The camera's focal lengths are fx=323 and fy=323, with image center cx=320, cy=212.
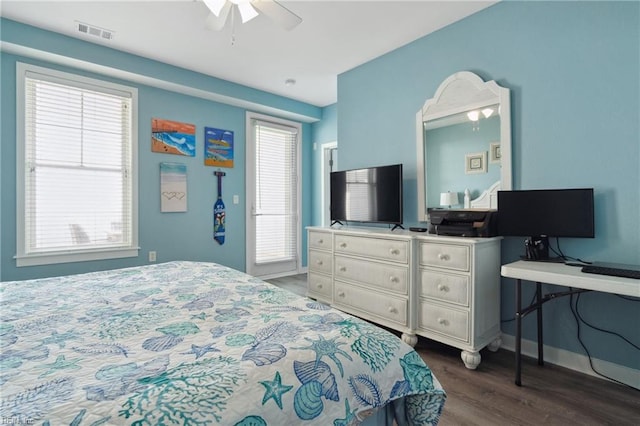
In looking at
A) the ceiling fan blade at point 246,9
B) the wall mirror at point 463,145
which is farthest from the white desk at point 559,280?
the ceiling fan blade at point 246,9

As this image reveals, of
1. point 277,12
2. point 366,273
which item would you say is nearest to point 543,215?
point 366,273

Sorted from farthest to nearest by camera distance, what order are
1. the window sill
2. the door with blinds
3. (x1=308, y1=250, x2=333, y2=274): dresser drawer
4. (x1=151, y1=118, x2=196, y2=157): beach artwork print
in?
the door with blinds
(x1=151, y1=118, x2=196, y2=157): beach artwork print
(x1=308, y1=250, x2=333, y2=274): dresser drawer
the window sill

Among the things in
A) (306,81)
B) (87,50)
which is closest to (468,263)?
(306,81)

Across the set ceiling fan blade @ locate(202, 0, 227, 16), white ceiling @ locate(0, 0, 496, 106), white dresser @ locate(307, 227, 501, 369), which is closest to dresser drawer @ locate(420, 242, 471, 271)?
white dresser @ locate(307, 227, 501, 369)

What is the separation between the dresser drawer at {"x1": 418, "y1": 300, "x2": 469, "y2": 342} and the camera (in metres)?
2.24

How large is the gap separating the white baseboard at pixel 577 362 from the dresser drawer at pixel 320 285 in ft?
5.10

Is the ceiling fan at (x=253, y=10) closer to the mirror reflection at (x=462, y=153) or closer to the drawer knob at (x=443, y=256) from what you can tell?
the mirror reflection at (x=462, y=153)

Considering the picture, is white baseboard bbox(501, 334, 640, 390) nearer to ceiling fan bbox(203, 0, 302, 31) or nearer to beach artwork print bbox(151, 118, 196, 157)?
ceiling fan bbox(203, 0, 302, 31)

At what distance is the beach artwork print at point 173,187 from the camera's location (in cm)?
380

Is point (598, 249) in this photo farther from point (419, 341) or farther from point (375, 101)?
point (375, 101)

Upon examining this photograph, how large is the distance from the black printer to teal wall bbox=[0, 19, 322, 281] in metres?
2.86

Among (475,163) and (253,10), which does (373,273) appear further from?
(253,10)

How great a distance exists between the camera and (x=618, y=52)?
1994 mm

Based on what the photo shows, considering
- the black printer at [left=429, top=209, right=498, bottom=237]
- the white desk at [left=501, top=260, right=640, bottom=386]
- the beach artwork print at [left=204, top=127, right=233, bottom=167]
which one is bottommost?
the white desk at [left=501, top=260, right=640, bottom=386]
